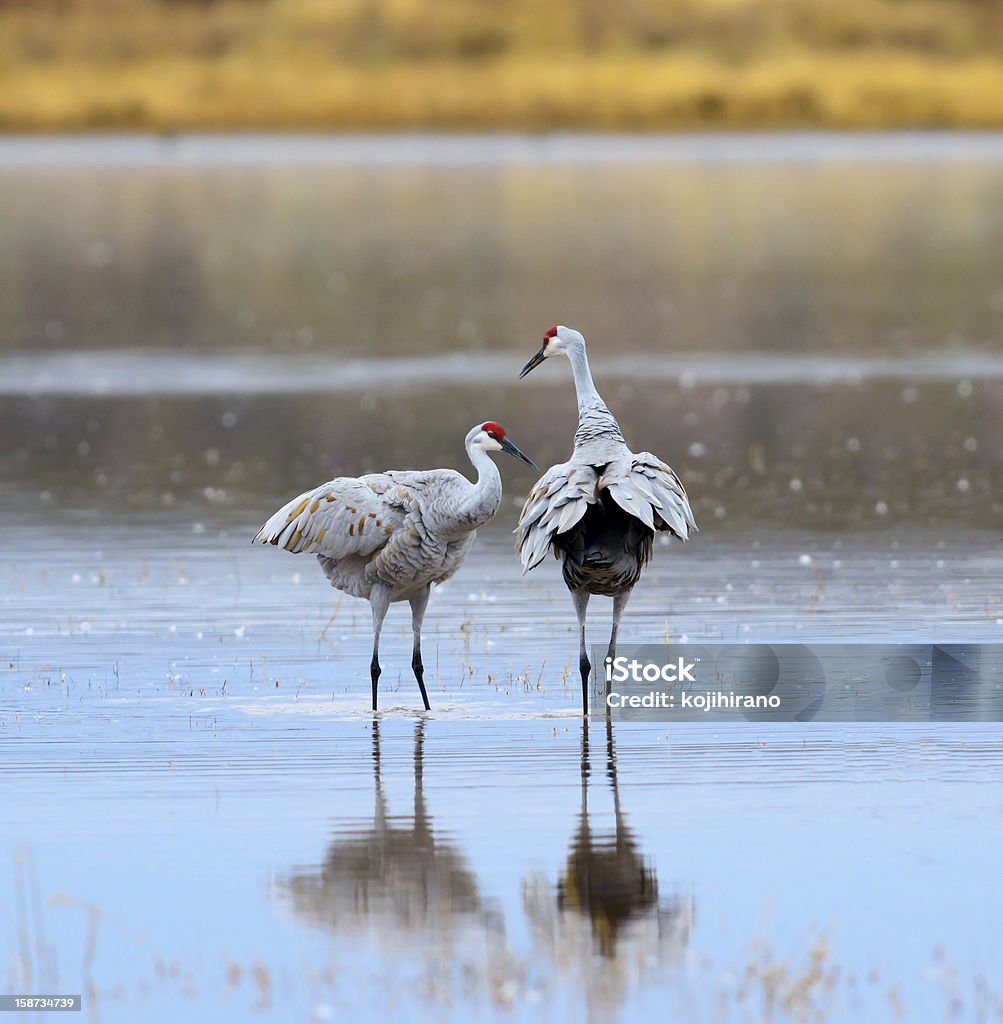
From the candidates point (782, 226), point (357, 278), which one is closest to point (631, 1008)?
point (357, 278)

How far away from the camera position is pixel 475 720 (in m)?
12.2

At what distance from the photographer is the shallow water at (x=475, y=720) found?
877 cm

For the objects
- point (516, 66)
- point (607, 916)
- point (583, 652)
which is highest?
point (516, 66)

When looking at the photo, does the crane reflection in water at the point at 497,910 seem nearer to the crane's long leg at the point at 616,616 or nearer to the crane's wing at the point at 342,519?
the crane's long leg at the point at 616,616

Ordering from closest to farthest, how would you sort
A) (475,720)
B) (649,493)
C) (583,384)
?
(649,493) < (475,720) < (583,384)

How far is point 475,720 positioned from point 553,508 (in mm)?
1088

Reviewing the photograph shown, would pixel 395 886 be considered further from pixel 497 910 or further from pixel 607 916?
pixel 607 916

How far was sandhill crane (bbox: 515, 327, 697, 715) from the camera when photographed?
1200 centimetres

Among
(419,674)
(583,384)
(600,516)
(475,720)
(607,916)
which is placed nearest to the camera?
(607,916)

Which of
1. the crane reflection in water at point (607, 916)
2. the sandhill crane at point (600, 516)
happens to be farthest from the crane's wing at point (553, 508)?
the crane reflection in water at point (607, 916)

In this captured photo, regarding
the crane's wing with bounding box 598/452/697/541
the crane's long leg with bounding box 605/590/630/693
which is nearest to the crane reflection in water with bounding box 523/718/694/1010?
the crane's wing with bounding box 598/452/697/541

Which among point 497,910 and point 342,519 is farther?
point 342,519

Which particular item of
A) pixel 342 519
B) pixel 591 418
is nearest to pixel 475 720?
pixel 342 519

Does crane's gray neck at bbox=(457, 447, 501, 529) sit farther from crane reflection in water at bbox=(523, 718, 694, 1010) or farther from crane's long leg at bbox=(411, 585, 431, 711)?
crane reflection in water at bbox=(523, 718, 694, 1010)
